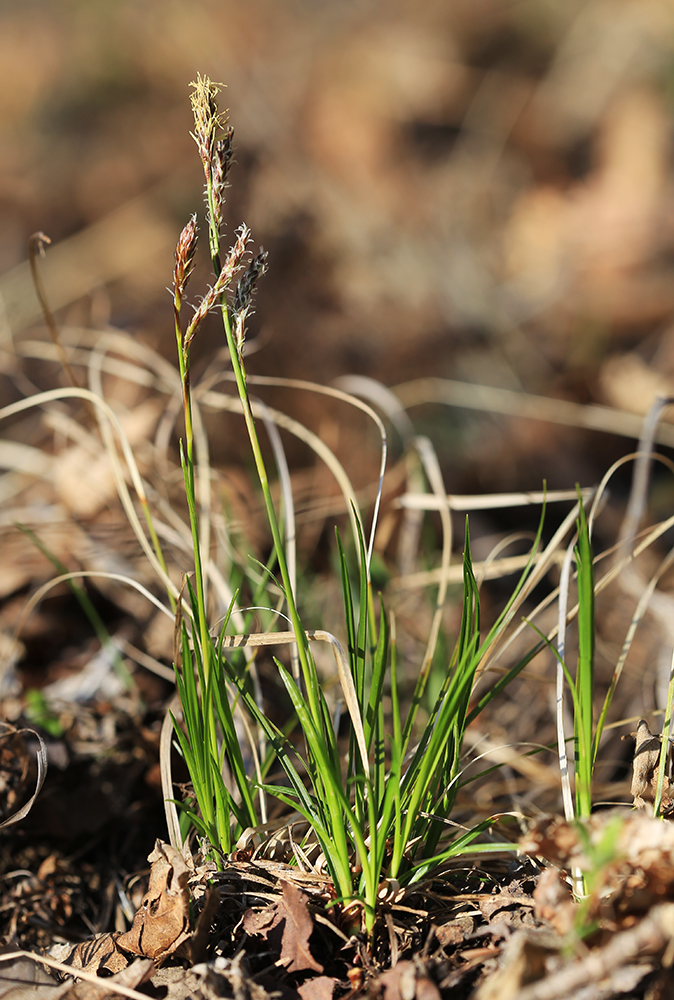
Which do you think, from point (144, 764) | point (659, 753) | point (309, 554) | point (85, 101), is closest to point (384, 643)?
point (659, 753)

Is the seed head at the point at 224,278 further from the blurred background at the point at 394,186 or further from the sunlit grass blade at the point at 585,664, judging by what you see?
the blurred background at the point at 394,186

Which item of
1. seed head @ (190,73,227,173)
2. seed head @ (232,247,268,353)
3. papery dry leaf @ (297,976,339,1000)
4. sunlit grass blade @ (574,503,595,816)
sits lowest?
papery dry leaf @ (297,976,339,1000)

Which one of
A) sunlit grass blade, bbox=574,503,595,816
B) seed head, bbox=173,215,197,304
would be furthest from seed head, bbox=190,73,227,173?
sunlit grass blade, bbox=574,503,595,816

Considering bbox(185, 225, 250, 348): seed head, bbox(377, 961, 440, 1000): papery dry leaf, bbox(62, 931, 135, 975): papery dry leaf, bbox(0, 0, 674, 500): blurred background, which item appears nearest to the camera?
bbox(185, 225, 250, 348): seed head

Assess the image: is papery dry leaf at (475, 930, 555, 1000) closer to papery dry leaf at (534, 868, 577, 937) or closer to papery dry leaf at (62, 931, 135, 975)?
papery dry leaf at (534, 868, 577, 937)

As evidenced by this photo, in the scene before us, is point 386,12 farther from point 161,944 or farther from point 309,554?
point 161,944

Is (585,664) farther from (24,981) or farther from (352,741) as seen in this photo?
(24,981)
